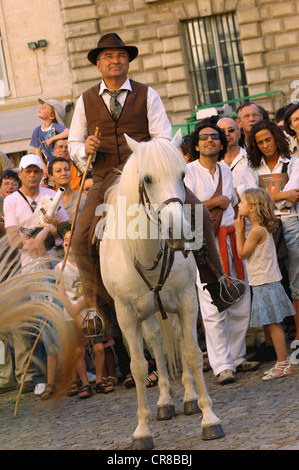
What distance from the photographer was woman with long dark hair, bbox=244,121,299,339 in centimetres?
931

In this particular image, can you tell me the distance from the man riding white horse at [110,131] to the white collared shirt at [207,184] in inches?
63.6

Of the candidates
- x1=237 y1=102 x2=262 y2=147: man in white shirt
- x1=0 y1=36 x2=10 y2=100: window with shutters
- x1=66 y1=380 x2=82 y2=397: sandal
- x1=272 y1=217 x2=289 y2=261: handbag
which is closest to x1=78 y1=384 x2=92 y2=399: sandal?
x1=66 y1=380 x2=82 y2=397: sandal

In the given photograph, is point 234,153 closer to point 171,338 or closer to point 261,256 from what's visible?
point 261,256

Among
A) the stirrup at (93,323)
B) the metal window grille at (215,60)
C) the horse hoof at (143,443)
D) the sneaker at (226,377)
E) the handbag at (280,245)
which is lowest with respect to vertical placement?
the sneaker at (226,377)

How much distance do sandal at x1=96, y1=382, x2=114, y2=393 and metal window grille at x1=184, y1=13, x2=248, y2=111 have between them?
13.5 metres

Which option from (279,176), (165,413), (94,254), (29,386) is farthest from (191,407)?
(29,386)

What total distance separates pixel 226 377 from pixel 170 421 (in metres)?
1.37

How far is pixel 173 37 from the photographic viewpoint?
71.9 ft

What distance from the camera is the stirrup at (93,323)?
7.59 metres

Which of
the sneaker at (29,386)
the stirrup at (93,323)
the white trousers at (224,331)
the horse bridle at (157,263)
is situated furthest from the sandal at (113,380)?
the horse bridle at (157,263)

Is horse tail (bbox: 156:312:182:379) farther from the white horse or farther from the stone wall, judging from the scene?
the stone wall

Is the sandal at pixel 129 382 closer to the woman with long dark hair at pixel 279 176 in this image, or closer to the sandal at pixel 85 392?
the sandal at pixel 85 392

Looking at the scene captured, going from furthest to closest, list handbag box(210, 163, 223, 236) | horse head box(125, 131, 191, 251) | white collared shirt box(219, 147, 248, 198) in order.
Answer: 1. white collared shirt box(219, 147, 248, 198)
2. handbag box(210, 163, 223, 236)
3. horse head box(125, 131, 191, 251)
